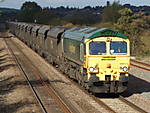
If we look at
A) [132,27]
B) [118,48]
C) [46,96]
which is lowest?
[46,96]

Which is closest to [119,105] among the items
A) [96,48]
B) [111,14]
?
[96,48]

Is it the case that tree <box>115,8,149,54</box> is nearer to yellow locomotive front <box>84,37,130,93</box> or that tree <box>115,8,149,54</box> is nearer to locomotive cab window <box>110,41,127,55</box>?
locomotive cab window <box>110,41,127,55</box>

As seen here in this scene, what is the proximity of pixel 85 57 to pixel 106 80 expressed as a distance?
154 cm

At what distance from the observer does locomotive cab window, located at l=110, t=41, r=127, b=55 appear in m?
16.3

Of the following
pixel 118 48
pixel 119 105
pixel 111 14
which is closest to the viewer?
→ pixel 119 105

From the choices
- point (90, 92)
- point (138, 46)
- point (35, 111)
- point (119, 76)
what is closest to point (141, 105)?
point (119, 76)

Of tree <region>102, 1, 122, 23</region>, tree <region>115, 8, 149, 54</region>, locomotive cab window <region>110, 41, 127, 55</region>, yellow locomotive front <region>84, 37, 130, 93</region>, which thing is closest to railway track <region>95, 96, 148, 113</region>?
yellow locomotive front <region>84, 37, 130, 93</region>

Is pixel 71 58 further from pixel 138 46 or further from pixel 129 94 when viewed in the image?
pixel 138 46

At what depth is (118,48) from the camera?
1633 cm

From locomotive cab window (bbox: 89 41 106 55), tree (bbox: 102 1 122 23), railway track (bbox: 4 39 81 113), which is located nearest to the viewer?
railway track (bbox: 4 39 81 113)

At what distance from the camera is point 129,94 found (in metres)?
17.5

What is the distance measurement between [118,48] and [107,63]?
98 cm

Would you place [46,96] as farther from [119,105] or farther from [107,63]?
[119,105]

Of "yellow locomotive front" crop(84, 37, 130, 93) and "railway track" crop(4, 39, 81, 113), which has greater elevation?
"yellow locomotive front" crop(84, 37, 130, 93)
